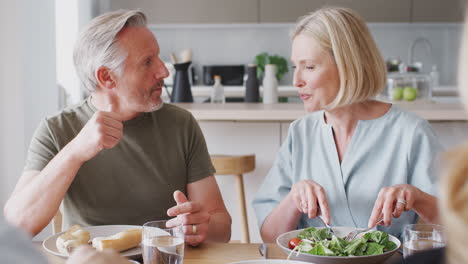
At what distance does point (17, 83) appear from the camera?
3.14m

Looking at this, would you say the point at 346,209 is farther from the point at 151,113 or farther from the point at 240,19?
the point at 240,19

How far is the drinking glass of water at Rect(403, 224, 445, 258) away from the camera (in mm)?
1138

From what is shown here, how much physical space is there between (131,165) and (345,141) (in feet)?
2.11

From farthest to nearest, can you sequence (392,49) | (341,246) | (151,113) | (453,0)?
(392,49) < (453,0) < (151,113) < (341,246)

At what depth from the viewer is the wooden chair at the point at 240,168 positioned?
2611 millimetres

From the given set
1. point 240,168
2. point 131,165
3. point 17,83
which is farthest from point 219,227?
point 17,83

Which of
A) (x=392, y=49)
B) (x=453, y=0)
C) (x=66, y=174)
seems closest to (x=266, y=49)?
(x=392, y=49)

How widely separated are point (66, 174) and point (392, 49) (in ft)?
15.7

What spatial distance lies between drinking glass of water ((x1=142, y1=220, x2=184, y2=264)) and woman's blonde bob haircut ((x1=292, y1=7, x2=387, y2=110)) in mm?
774

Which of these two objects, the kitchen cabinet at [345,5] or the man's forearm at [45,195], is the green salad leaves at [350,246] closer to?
the man's forearm at [45,195]

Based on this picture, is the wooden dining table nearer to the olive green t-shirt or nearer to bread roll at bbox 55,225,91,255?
bread roll at bbox 55,225,91,255

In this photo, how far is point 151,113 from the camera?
1.81 m

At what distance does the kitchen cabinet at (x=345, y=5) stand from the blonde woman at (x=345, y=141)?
382 cm

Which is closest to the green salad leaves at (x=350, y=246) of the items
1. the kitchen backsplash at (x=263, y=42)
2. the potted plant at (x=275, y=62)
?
the potted plant at (x=275, y=62)
